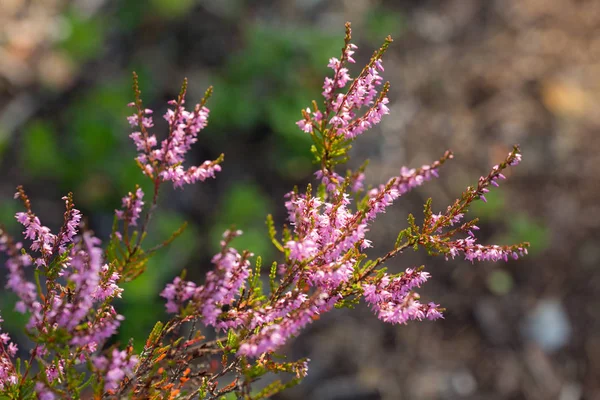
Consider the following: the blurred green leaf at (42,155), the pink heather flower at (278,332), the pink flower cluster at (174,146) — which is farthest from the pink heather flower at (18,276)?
the blurred green leaf at (42,155)

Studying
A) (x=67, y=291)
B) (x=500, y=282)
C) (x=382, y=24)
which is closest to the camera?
(x=67, y=291)

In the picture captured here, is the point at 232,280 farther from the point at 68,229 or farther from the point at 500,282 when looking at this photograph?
the point at 500,282

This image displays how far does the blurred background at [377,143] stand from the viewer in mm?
5816

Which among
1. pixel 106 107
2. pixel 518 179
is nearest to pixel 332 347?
pixel 518 179

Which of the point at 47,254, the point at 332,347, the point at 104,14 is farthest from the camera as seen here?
the point at 104,14

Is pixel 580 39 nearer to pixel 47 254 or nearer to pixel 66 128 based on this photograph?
pixel 66 128

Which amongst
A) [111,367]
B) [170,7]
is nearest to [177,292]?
[111,367]

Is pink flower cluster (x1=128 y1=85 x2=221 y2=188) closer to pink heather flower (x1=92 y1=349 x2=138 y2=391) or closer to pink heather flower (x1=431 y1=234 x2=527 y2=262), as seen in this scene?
pink heather flower (x1=92 y1=349 x2=138 y2=391)

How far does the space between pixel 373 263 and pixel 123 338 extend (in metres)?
3.77

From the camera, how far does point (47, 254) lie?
84.5 inches

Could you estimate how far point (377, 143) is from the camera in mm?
7195

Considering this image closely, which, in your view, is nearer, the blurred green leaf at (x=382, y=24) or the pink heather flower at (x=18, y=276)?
the pink heather flower at (x=18, y=276)

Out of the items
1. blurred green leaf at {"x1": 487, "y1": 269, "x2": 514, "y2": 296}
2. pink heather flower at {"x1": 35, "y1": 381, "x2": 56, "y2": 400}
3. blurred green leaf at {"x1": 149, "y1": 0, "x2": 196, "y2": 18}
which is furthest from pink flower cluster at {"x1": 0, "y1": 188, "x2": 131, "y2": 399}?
blurred green leaf at {"x1": 149, "y1": 0, "x2": 196, "y2": 18}

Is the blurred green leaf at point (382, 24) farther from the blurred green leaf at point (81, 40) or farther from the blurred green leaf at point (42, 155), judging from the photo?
the blurred green leaf at point (42, 155)
